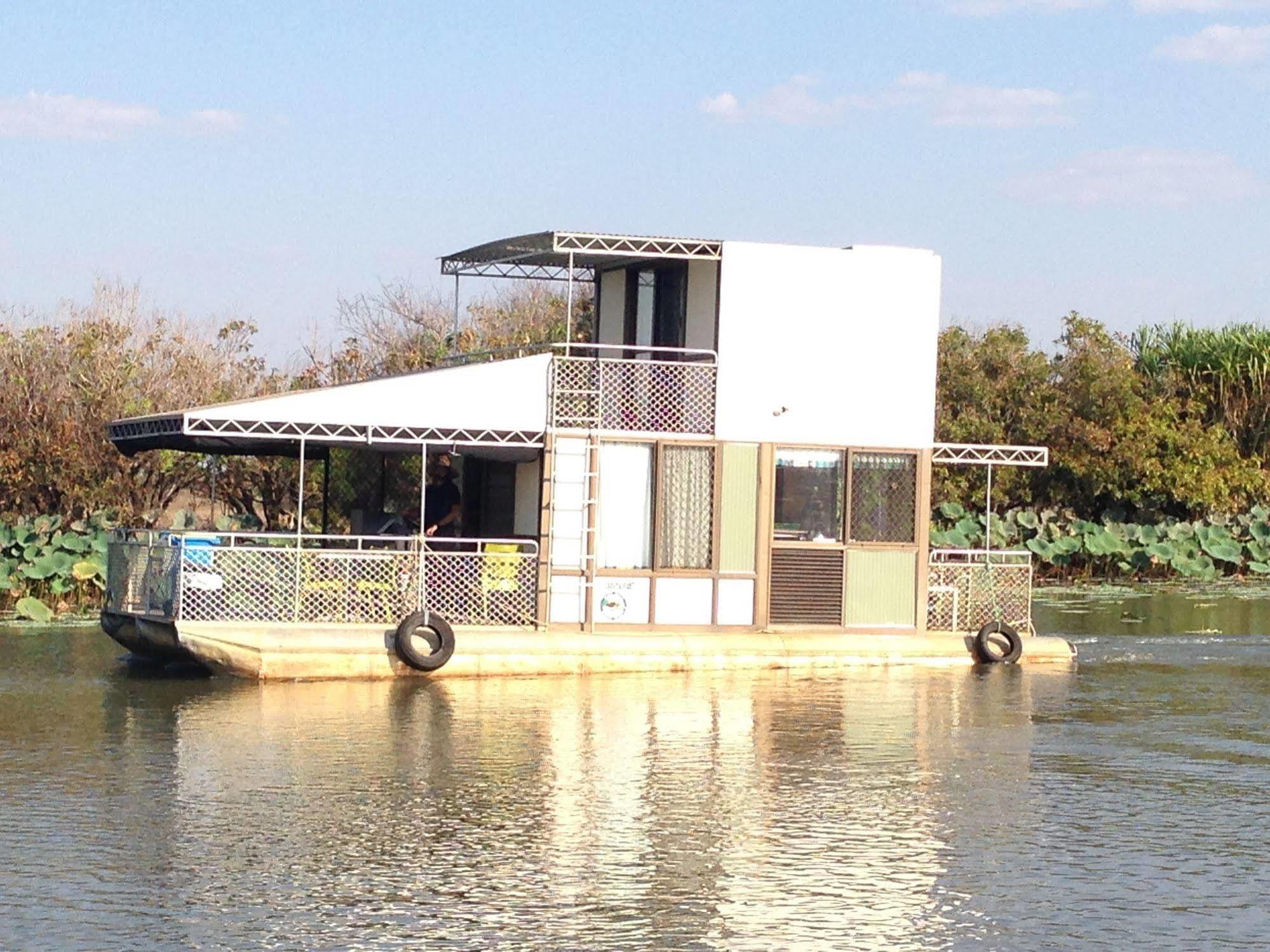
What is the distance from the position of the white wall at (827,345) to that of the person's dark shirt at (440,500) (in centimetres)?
353

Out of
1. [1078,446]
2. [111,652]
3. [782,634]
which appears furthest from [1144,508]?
[111,652]

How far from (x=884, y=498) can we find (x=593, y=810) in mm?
10543

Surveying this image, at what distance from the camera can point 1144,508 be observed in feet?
153

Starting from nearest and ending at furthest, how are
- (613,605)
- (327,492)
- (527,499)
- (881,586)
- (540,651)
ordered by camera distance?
(540,651) → (613,605) → (527,499) → (881,586) → (327,492)

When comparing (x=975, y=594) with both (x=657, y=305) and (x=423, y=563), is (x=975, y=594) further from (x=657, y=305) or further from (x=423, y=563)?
(x=423, y=563)

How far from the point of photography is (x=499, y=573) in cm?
2380

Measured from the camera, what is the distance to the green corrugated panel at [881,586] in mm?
24984

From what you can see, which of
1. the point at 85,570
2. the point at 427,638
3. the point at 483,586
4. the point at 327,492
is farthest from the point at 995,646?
the point at 85,570

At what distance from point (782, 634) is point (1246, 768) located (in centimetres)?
739

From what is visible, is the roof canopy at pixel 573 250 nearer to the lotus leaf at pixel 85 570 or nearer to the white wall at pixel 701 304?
the white wall at pixel 701 304

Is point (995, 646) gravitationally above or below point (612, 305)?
below

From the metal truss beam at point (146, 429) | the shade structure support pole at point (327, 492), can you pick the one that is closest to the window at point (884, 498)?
the shade structure support pole at point (327, 492)

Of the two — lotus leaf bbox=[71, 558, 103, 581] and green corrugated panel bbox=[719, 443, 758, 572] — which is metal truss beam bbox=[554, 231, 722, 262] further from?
lotus leaf bbox=[71, 558, 103, 581]

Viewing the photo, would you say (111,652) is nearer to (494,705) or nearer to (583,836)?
(494,705)
